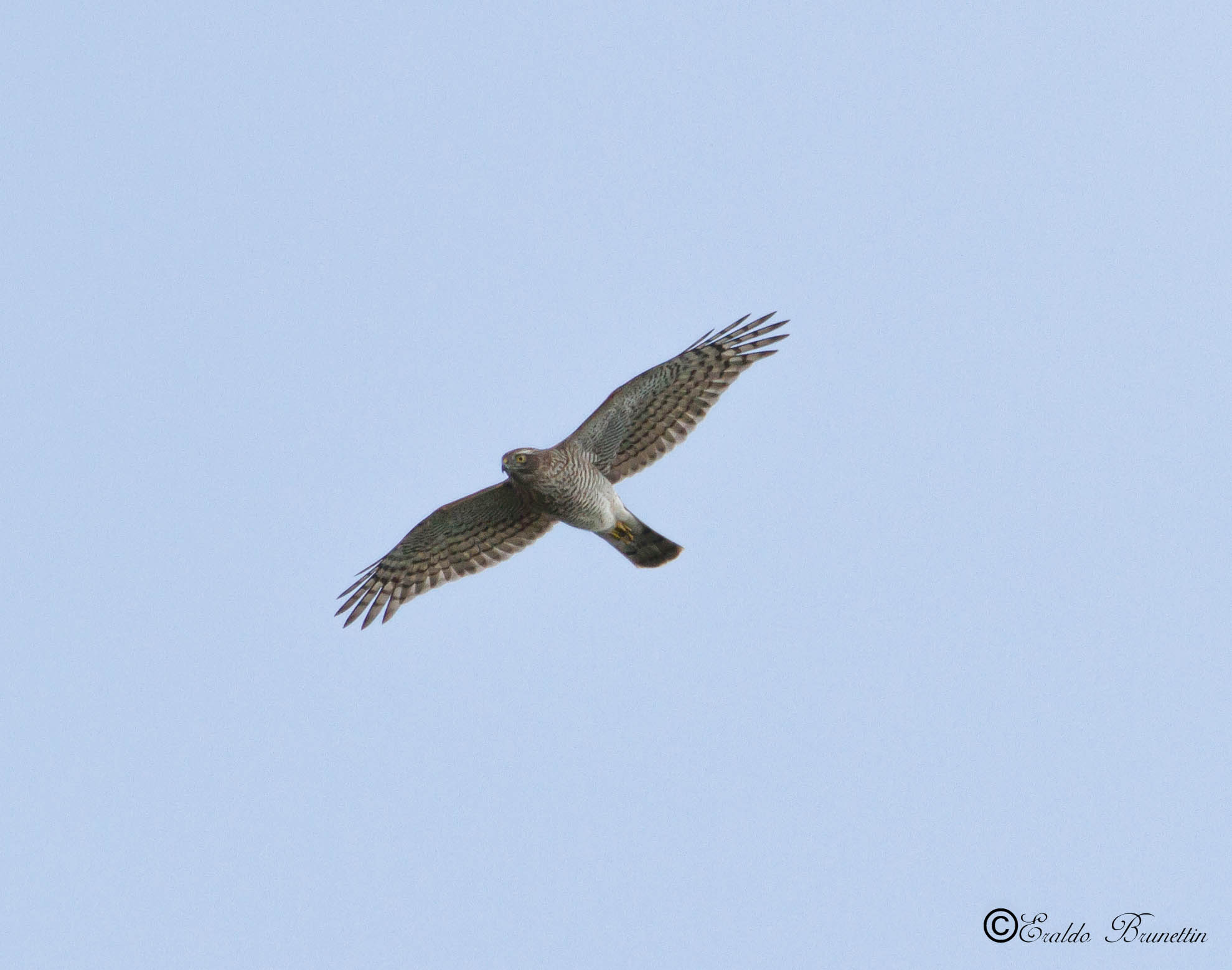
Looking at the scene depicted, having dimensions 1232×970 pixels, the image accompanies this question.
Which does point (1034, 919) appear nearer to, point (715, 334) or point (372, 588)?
point (715, 334)

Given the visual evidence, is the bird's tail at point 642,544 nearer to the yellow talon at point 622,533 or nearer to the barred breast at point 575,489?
the yellow talon at point 622,533

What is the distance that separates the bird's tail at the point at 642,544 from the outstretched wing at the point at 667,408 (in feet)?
2.11

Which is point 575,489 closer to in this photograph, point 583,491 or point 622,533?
point 583,491

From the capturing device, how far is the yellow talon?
1306 centimetres

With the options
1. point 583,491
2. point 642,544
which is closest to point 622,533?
point 642,544

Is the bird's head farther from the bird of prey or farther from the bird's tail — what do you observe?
the bird's tail

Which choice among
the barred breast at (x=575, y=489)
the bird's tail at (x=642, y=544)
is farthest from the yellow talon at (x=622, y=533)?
the barred breast at (x=575, y=489)

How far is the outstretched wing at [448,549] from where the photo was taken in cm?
1294

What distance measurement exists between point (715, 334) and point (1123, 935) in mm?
6457

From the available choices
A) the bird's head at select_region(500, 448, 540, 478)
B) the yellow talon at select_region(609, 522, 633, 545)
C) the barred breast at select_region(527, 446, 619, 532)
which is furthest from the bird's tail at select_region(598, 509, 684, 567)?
the bird's head at select_region(500, 448, 540, 478)

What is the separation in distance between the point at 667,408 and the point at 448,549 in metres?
2.67

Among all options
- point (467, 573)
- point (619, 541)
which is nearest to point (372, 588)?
point (467, 573)

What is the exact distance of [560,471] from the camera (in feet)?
39.7

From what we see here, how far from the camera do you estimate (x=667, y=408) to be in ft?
41.7
